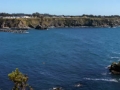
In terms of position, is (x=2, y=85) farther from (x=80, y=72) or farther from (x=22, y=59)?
(x=22, y=59)

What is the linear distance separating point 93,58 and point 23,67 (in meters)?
31.5

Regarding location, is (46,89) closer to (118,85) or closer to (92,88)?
(92,88)

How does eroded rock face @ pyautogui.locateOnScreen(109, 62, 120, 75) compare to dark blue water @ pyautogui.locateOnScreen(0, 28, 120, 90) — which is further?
eroded rock face @ pyautogui.locateOnScreen(109, 62, 120, 75)

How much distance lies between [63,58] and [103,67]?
21.5m

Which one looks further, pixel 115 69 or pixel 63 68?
pixel 63 68

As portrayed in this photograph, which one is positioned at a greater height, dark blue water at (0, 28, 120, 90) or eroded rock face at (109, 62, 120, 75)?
eroded rock face at (109, 62, 120, 75)

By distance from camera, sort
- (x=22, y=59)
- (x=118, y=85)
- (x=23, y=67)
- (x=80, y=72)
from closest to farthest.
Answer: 1. (x=118, y=85)
2. (x=80, y=72)
3. (x=23, y=67)
4. (x=22, y=59)

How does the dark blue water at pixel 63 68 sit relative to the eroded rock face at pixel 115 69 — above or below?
below

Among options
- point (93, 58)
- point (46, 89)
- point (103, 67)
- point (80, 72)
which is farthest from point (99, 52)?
point (46, 89)

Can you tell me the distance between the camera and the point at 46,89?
2685 inches

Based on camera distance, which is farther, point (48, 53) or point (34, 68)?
point (48, 53)

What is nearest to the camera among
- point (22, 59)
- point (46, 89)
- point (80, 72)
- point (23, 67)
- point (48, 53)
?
point (46, 89)

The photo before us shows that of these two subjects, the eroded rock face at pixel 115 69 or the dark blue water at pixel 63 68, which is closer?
the dark blue water at pixel 63 68

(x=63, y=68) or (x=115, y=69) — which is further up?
(x=115, y=69)
